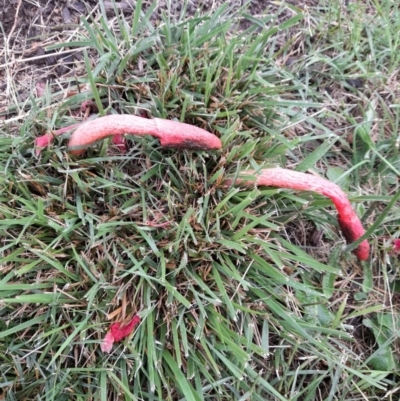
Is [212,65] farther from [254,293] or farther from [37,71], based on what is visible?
[254,293]

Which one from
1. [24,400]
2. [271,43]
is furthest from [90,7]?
[24,400]

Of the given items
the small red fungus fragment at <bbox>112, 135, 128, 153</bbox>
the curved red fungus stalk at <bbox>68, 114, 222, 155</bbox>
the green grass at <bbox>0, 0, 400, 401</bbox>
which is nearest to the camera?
the curved red fungus stalk at <bbox>68, 114, 222, 155</bbox>

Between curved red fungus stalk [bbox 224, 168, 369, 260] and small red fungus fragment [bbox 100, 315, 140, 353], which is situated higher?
curved red fungus stalk [bbox 224, 168, 369, 260]

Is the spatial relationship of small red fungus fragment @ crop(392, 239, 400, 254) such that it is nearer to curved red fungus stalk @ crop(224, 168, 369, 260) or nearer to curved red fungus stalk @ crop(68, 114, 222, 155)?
curved red fungus stalk @ crop(224, 168, 369, 260)

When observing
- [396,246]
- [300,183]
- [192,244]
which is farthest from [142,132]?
[396,246]

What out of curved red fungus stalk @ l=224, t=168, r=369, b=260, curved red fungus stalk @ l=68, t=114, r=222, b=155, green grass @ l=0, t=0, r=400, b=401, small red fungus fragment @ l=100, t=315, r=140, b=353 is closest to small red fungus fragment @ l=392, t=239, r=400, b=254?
green grass @ l=0, t=0, r=400, b=401

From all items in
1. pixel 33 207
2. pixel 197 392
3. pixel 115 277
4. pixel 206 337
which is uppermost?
pixel 33 207
